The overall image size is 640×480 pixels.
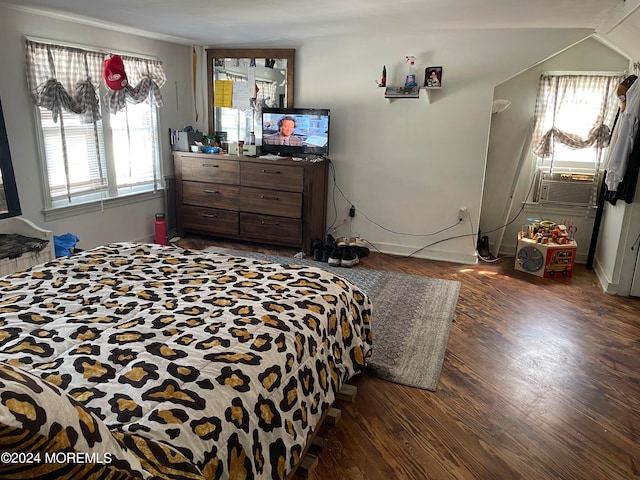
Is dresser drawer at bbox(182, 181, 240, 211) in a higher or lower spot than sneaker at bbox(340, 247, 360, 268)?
higher

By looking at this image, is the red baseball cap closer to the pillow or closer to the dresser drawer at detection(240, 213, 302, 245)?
the dresser drawer at detection(240, 213, 302, 245)

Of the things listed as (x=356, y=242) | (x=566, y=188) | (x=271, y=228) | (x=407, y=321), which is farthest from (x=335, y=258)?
(x=566, y=188)

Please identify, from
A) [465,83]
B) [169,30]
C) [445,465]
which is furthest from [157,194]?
[445,465]

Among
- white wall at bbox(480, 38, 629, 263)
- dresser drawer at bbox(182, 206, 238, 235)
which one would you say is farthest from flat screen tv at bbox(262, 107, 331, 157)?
white wall at bbox(480, 38, 629, 263)

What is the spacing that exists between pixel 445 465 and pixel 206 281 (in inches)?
54.1

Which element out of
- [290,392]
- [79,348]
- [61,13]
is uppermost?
[61,13]

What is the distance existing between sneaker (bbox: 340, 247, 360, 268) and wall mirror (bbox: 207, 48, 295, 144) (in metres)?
1.70

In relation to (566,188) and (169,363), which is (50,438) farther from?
(566,188)

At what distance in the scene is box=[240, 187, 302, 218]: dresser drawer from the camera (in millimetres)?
4758

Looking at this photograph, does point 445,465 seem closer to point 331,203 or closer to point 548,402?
point 548,402

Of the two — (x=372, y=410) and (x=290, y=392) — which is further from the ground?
(x=290, y=392)

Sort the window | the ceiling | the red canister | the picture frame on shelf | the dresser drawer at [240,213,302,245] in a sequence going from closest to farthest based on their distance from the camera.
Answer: the ceiling → the window → the picture frame on shelf → the dresser drawer at [240,213,302,245] → the red canister

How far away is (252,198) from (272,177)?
335mm

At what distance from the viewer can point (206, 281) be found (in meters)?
2.29
